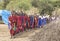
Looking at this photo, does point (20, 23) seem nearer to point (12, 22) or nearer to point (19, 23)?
point (19, 23)

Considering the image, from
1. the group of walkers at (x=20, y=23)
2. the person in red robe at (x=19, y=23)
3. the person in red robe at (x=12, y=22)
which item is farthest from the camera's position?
the person in red robe at (x=19, y=23)

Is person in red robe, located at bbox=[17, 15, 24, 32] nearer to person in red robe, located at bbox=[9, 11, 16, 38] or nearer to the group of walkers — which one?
the group of walkers

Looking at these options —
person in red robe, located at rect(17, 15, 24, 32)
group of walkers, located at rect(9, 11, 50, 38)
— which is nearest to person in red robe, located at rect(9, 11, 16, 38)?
group of walkers, located at rect(9, 11, 50, 38)

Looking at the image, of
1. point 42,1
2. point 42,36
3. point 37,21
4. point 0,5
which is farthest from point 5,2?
point 42,36

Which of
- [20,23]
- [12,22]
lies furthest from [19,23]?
[12,22]

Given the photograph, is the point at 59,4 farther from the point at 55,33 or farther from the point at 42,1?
the point at 55,33

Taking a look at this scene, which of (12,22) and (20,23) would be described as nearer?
(12,22)

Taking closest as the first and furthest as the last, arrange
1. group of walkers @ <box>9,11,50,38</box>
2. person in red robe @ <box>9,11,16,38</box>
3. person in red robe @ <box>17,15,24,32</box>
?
person in red robe @ <box>9,11,16,38</box> < group of walkers @ <box>9,11,50,38</box> < person in red robe @ <box>17,15,24,32</box>

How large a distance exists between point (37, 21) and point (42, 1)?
19040 millimetres

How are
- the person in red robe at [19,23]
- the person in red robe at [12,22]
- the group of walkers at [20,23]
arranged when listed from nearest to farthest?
the person in red robe at [12,22]
the group of walkers at [20,23]
the person in red robe at [19,23]

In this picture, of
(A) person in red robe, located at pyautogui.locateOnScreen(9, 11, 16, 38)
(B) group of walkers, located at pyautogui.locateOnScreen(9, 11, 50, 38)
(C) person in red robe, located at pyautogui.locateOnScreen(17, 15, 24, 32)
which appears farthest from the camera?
(C) person in red robe, located at pyautogui.locateOnScreen(17, 15, 24, 32)

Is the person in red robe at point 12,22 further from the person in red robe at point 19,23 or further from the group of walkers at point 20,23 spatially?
the person in red robe at point 19,23

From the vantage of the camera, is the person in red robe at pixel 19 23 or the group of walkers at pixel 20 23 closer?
the group of walkers at pixel 20 23

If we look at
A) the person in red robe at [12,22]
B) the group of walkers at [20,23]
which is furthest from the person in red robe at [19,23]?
the person in red robe at [12,22]
